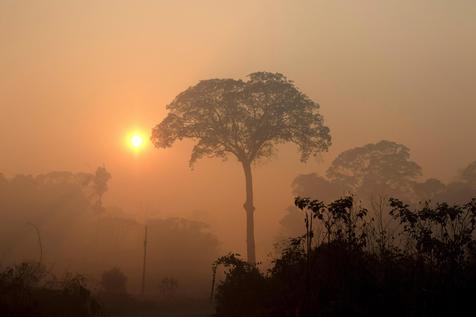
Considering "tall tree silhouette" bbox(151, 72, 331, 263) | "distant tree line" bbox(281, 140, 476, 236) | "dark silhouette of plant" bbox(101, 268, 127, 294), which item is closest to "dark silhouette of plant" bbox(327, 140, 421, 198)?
"distant tree line" bbox(281, 140, 476, 236)

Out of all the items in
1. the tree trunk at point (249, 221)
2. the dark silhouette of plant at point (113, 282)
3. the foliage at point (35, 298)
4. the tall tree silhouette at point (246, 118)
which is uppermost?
the tall tree silhouette at point (246, 118)

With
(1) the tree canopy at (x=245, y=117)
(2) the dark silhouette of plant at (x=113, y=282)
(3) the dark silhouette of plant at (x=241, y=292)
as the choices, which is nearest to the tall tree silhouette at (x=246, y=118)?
(1) the tree canopy at (x=245, y=117)

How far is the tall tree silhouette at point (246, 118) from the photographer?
3600cm

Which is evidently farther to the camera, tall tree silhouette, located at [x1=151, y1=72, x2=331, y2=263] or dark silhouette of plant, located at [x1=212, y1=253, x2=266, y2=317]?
tall tree silhouette, located at [x1=151, y1=72, x2=331, y2=263]

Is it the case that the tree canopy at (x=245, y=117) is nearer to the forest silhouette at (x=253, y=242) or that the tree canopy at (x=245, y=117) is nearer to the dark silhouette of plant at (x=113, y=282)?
the forest silhouette at (x=253, y=242)

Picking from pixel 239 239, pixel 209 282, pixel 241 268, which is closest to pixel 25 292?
pixel 241 268

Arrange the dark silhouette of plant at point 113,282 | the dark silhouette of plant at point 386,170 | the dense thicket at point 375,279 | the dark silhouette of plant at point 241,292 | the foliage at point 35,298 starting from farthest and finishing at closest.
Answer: the dark silhouette of plant at point 386,170 → the dark silhouette of plant at point 113,282 → the dark silhouette of plant at point 241,292 → the foliage at point 35,298 → the dense thicket at point 375,279

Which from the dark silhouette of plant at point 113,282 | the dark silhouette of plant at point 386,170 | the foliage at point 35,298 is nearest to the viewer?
the foliage at point 35,298

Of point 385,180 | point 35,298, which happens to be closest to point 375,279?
point 35,298

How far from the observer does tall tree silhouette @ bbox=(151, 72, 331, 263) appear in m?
36.0

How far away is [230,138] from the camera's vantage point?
36594mm

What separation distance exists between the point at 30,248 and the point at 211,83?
37211mm

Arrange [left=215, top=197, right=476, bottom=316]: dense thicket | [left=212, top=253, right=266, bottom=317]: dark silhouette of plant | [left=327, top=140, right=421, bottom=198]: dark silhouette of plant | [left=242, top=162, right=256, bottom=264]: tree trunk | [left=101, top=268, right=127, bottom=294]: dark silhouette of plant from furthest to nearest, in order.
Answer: [left=327, top=140, right=421, bottom=198]: dark silhouette of plant < [left=242, top=162, right=256, bottom=264]: tree trunk < [left=101, top=268, right=127, bottom=294]: dark silhouette of plant < [left=212, top=253, right=266, bottom=317]: dark silhouette of plant < [left=215, top=197, right=476, bottom=316]: dense thicket

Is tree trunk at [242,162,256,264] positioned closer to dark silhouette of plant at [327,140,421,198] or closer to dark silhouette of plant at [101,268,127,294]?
dark silhouette of plant at [101,268,127,294]
